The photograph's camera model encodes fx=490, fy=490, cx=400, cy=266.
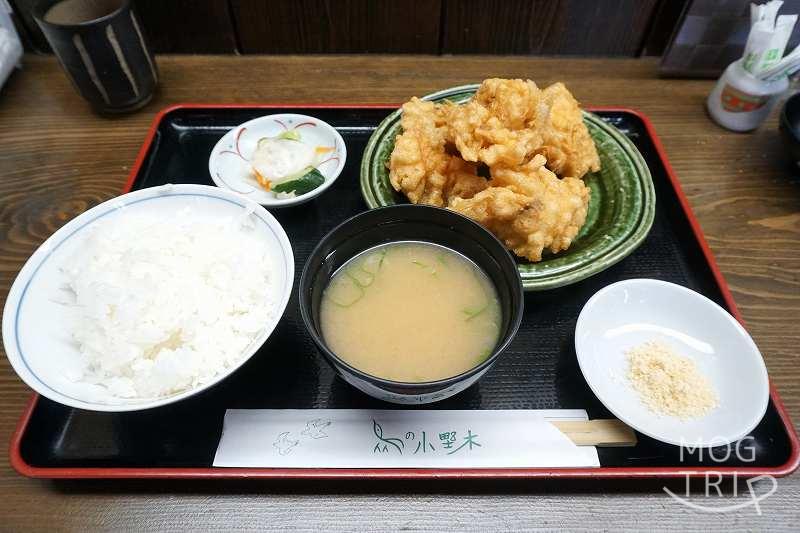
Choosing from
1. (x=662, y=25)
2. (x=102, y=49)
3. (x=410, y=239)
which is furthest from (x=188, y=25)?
(x=662, y=25)

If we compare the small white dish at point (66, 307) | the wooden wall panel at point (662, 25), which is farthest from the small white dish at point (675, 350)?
the wooden wall panel at point (662, 25)

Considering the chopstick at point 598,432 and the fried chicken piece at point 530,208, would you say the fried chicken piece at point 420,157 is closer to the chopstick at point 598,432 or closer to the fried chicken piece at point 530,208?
the fried chicken piece at point 530,208

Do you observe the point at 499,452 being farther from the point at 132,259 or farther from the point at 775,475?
the point at 132,259

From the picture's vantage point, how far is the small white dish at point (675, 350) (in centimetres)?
152

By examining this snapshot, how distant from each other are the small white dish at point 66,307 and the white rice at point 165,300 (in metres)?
0.03

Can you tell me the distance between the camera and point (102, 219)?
6.00ft

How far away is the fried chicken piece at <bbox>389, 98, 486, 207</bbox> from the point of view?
2.04 m

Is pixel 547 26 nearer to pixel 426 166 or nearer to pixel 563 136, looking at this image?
pixel 563 136

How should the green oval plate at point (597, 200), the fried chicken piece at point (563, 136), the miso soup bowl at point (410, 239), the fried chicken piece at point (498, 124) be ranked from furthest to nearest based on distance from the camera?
the fried chicken piece at point (563, 136) → the fried chicken piece at point (498, 124) → the green oval plate at point (597, 200) → the miso soup bowl at point (410, 239)

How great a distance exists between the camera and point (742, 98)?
2611mm

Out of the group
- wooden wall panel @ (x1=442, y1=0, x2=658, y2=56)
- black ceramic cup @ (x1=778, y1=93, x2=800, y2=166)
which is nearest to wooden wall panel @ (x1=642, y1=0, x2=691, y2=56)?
wooden wall panel @ (x1=442, y1=0, x2=658, y2=56)

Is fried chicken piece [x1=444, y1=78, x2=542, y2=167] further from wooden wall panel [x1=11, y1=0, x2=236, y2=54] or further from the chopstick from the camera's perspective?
wooden wall panel [x1=11, y1=0, x2=236, y2=54]

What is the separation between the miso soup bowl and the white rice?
194mm

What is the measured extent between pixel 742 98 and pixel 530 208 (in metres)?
1.68
